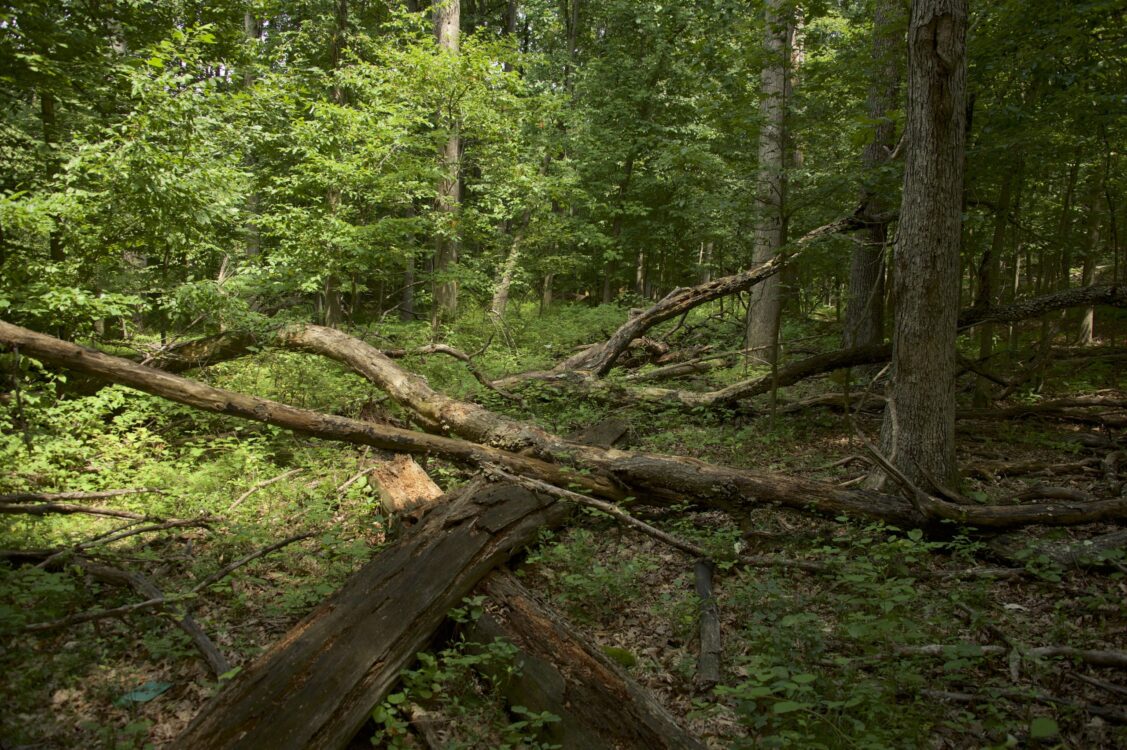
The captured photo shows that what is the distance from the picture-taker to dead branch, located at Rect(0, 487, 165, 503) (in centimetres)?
480

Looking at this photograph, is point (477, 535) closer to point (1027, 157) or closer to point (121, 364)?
point (121, 364)

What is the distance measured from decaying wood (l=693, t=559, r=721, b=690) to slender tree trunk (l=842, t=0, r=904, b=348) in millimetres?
3925

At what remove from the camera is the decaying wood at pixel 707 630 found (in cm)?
355

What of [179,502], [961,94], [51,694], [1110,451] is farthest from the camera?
[1110,451]

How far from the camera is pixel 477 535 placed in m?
4.40

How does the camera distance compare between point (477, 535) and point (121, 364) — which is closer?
point (477, 535)

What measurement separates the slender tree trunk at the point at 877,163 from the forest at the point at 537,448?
78mm

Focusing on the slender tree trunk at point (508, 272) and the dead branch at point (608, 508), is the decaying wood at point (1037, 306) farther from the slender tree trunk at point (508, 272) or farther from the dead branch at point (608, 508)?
the slender tree trunk at point (508, 272)

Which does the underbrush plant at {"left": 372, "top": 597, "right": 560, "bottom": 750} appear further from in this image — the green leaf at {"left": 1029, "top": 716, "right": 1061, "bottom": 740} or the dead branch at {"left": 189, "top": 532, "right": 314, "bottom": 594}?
the green leaf at {"left": 1029, "top": 716, "right": 1061, "bottom": 740}

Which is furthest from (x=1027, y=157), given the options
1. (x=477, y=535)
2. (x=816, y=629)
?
(x=477, y=535)

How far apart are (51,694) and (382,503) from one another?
269 centimetres

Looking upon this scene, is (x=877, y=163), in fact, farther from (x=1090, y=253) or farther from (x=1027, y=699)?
(x=1090, y=253)

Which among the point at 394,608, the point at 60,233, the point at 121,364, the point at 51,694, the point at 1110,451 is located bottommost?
the point at 51,694

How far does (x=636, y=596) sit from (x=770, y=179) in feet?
23.2
